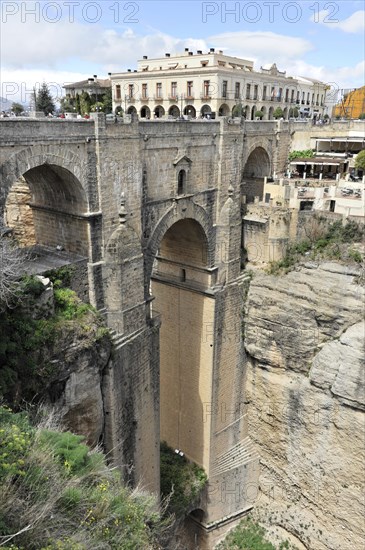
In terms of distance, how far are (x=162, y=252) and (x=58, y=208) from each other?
6721 millimetres

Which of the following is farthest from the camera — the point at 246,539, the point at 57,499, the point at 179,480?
the point at 246,539

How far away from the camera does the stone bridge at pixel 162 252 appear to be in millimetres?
12469

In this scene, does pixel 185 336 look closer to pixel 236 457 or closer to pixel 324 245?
pixel 236 457

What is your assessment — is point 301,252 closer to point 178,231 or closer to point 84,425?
point 178,231

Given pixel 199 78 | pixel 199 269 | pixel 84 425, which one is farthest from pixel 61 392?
pixel 199 78

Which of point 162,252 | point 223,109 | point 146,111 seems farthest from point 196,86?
point 162,252

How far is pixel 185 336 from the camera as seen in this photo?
19281 millimetres

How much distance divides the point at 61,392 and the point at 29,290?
2.73m

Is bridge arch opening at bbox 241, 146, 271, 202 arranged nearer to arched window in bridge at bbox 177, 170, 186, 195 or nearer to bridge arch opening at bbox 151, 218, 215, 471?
bridge arch opening at bbox 151, 218, 215, 471

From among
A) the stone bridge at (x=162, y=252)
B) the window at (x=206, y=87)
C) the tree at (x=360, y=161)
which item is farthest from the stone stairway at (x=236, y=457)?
the window at (x=206, y=87)

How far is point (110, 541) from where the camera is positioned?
705 centimetres

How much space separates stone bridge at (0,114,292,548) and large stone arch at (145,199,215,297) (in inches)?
2.0

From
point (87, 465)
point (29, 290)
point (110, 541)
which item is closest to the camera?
point (110, 541)

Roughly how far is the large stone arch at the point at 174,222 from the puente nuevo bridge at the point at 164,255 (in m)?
0.04
